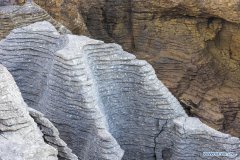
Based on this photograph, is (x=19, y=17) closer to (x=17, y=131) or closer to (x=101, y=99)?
(x=101, y=99)

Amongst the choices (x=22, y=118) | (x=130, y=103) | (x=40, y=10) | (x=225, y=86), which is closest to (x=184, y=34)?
(x=225, y=86)

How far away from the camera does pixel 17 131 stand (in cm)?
295

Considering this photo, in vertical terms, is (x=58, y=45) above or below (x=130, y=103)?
above

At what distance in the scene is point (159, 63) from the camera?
21.3ft

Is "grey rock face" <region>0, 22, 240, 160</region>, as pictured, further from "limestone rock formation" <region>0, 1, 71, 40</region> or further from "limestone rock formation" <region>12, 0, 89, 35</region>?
"limestone rock formation" <region>12, 0, 89, 35</region>

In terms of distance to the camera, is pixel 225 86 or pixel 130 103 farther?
pixel 225 86

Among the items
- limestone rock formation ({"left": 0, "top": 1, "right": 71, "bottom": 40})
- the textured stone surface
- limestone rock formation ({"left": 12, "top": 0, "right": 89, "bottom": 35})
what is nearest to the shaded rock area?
the textured stone surface

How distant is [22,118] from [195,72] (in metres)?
3.69

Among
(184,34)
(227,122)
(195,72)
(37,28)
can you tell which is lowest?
(227,122)

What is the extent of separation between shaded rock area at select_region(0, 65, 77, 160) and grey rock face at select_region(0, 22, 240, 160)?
2.18ft

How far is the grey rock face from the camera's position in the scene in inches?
144

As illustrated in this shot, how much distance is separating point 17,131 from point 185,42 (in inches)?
146

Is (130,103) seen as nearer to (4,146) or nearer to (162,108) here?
(162,108)

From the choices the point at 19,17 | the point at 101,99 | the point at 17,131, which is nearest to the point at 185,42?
the point at 19,17
